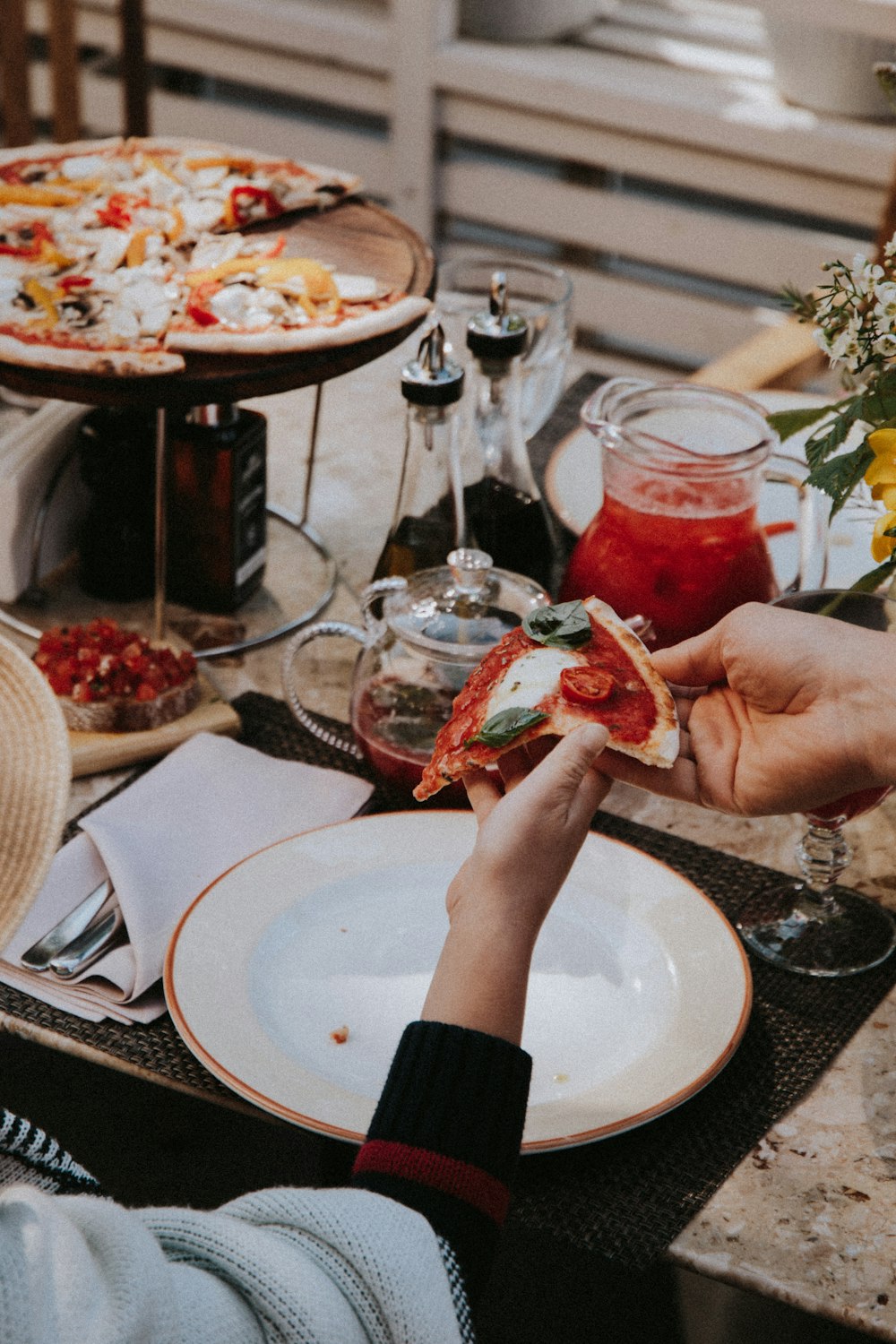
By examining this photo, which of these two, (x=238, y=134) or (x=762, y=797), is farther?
(x=238, y=134)

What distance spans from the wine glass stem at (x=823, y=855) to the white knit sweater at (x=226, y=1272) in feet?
1.62

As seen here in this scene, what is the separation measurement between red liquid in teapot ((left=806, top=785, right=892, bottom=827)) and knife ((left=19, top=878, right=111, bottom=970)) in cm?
54

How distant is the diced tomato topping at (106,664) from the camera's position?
4.09 feet

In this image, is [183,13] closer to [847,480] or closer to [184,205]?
[184,205]

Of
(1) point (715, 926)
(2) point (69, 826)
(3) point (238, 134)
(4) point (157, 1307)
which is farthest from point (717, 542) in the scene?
(3) point (238, 134)

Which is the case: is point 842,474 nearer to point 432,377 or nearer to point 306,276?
point 432,377

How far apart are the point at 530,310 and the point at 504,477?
311 mm

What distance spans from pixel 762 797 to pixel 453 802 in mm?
282

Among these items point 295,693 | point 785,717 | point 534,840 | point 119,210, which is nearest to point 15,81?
point 119,210

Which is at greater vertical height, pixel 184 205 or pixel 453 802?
pixel 184 205

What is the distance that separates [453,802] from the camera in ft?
3.86

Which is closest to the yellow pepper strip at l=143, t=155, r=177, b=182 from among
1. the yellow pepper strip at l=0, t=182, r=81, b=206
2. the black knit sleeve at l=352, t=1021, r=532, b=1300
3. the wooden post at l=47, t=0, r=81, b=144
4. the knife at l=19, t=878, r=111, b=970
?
the yellow pepper strip at l=0, t=182, r=81, b=206

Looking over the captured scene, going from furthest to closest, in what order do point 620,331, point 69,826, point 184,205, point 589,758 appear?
point 620,331, point 184,205, point 69,826, point 589,758

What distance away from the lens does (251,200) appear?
162 cm
